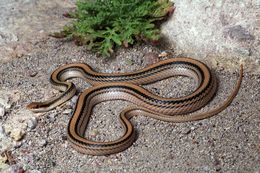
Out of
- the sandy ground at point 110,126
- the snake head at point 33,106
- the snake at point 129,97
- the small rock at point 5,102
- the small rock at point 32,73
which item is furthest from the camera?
the small rock at point 32,73

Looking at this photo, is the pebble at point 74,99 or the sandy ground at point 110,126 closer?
the sandy ground at point 110,126

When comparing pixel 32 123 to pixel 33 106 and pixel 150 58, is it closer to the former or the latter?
pixel 33 106

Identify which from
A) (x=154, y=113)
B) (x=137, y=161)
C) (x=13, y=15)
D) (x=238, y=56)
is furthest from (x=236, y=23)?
(x=13, y=15)

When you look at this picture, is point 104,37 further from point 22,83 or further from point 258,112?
point 258,112

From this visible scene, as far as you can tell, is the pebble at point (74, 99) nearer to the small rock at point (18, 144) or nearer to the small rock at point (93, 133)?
the small rock at point (93, 133)

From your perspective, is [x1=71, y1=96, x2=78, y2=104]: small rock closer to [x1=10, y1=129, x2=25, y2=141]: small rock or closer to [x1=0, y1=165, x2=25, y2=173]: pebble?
[x1=10, y1=129, x2=25, y2=141]: small rock

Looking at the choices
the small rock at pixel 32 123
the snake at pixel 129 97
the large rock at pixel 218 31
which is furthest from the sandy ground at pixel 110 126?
the large rock at pixel 218 31
